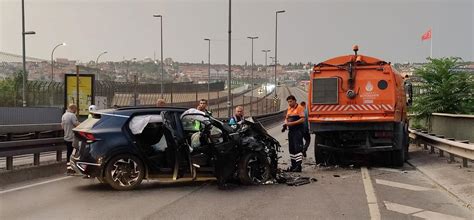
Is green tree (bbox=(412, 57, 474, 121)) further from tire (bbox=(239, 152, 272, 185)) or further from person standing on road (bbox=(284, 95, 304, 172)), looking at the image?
tire (bbox=(239, 152, 272, 185))

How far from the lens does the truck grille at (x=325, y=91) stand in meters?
13.8

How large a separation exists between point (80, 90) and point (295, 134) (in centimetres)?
854

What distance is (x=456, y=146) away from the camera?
1241 cm

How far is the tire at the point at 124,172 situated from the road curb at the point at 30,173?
2.19 metres

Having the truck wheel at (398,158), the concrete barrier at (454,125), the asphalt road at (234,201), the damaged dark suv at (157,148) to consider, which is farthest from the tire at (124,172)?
the concrete barrier at (454,125)

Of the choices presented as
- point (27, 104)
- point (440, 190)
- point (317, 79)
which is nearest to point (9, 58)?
point (27, 104)

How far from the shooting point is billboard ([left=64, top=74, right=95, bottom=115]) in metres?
18.2

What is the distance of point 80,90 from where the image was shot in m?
18.8

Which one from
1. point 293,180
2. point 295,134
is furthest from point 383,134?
point 293,180

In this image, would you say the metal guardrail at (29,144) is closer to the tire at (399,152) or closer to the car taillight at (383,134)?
the car taillight at (383,134)

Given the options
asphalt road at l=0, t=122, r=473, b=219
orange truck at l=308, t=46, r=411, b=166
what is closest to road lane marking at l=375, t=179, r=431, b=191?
→ asphalt road at l=0, t=122, r=473, b=219

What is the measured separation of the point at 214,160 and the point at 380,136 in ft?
16.5

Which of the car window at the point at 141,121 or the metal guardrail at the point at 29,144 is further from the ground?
the car window at the point at 141,121

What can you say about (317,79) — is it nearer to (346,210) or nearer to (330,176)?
(330,176)
